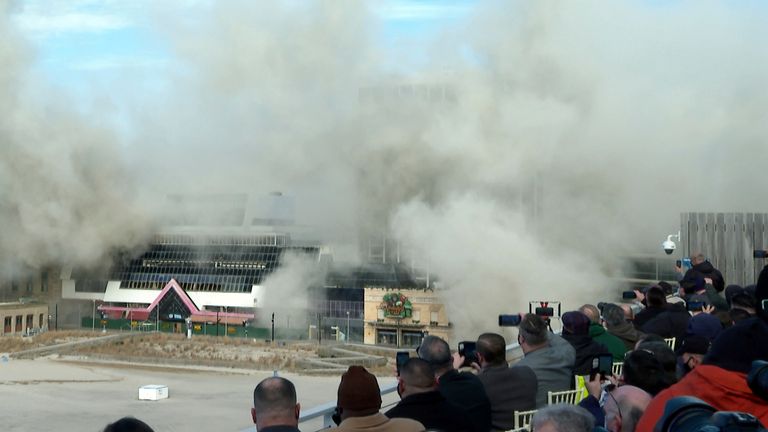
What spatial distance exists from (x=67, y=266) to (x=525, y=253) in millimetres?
41133

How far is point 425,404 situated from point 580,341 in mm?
2910

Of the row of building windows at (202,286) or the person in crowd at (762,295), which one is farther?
the row of building windows at (202,286)

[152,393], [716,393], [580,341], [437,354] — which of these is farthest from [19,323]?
[716,393]

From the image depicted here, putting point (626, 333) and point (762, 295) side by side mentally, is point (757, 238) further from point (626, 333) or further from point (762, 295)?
point (762, 295)

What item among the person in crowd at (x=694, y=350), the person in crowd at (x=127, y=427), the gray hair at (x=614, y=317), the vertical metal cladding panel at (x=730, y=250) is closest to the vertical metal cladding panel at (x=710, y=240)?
the vertical metal cladding panel at (x=730, y=250)

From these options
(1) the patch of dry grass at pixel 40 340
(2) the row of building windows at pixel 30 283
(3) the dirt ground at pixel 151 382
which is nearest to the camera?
(3) the dirt ground at pixel 151 382

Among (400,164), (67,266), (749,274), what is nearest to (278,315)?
(400,164)

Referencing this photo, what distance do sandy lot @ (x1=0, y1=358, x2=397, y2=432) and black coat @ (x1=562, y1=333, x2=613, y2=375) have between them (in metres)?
19.8

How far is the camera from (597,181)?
5269 cm

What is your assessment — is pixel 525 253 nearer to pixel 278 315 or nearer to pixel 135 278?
pixel 278 315

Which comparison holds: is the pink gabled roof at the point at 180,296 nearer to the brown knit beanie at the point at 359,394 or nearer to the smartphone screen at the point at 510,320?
the smartphone screen at the point at 510,320

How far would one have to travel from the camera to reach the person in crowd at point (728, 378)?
181 inches

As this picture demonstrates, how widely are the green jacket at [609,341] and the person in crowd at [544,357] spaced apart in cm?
148

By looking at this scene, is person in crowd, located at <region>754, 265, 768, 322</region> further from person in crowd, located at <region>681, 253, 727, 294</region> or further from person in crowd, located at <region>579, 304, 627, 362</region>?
person in crowd, located at <region>681, 253, 727, 294</region>
